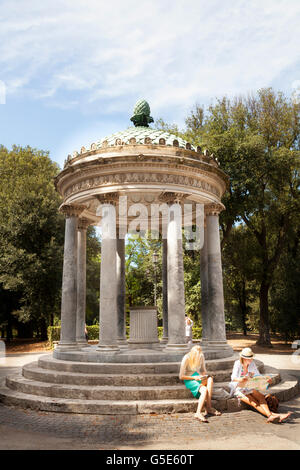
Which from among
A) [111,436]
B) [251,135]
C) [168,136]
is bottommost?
[111,436]

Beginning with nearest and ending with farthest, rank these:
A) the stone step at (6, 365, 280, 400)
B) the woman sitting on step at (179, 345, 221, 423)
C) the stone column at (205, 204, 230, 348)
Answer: the woman sitting on step at (179, 345, 221, 423)
the stone step at (6, 365, 280, 400)
the stone column at (205, 204, 230, 348)

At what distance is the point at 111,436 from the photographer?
7504mm

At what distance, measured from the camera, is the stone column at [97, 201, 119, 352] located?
12.4 meters

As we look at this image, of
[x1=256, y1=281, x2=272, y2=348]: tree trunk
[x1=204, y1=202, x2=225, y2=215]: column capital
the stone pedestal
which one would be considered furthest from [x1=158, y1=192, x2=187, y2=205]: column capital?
[x1=256, y1=281, x2=272, y2=348]: tree trunk

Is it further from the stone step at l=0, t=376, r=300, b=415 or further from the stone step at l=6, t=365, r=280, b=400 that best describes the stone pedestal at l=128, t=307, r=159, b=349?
the stone step at l=0, t=376, r=300, b=415

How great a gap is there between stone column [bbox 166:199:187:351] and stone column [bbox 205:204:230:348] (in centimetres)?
259

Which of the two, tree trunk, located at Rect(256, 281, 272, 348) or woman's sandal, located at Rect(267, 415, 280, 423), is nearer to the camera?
woman's sandal, located at Rect(267, 415, 280, 423)

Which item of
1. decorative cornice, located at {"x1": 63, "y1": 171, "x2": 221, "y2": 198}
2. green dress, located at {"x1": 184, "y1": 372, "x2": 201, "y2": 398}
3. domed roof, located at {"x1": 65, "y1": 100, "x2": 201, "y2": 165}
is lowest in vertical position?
green dress, located at {"x1": 184, "y1": 372, "x2": 201, "y2": 398}

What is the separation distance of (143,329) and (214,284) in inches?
146

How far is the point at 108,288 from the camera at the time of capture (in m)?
12.7

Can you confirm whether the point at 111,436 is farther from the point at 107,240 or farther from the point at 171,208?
the point at 171,208

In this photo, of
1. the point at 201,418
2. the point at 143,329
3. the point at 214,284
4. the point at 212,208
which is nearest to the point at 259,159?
the point at 212,208

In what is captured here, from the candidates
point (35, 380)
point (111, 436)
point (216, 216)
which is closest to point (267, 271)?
point (216, 216)

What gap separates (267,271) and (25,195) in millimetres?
24569
